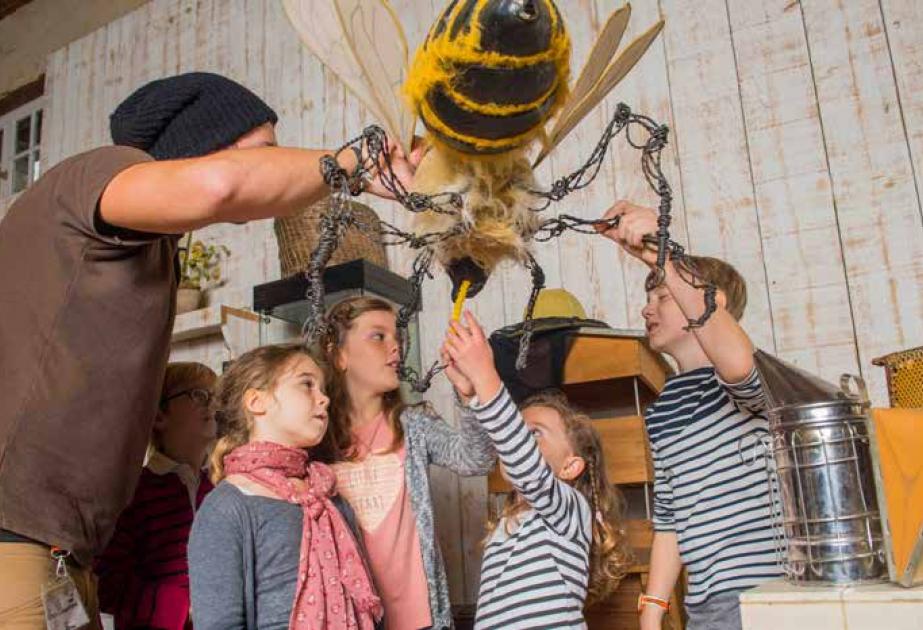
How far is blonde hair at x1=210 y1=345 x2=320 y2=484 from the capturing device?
1221 millimetres

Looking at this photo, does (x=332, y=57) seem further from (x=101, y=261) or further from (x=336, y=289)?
(x=336, y=289)

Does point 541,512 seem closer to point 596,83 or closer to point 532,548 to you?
point 532,548

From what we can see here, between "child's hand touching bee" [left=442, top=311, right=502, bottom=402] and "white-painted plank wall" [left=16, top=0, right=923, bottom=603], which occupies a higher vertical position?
"white-painted plank wall" [left=16, top=0, right=923, bottom=603]

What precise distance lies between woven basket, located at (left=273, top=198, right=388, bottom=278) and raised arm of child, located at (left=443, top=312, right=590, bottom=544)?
35.6 inches

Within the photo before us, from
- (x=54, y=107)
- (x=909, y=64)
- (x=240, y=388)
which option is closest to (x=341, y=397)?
(x=240, y=388)

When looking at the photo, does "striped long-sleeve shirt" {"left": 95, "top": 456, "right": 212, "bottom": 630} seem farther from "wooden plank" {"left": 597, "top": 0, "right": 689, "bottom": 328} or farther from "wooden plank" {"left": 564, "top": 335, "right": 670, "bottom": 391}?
"wooden plank" {"left": 597, "top": 0, "right": 689, "bottom": 328}

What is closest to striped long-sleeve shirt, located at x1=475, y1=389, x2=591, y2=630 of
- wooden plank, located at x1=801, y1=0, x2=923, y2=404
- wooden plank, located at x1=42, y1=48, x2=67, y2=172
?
wooden plank, located at x1=801, y1=0, x2=923, y2=404

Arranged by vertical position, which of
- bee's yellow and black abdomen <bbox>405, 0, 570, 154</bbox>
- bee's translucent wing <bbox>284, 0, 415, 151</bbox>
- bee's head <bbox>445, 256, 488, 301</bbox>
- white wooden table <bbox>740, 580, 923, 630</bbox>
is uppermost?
bee's translucent wing <bbox>284, 0, 415, 151</bbox>

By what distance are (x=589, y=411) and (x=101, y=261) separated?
1.26 m

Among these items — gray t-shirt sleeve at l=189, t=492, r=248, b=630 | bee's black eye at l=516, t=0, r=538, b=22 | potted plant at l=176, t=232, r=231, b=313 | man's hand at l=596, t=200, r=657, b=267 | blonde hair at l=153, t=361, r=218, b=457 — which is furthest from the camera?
potted plant at l=176, t=232, r=231, b=313

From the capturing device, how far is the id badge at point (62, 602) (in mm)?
794

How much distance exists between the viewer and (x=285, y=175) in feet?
2.39

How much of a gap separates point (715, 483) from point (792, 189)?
32.3 inches

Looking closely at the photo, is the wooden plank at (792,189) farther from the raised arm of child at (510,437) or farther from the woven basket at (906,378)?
the raised arm of child at (510,437)
